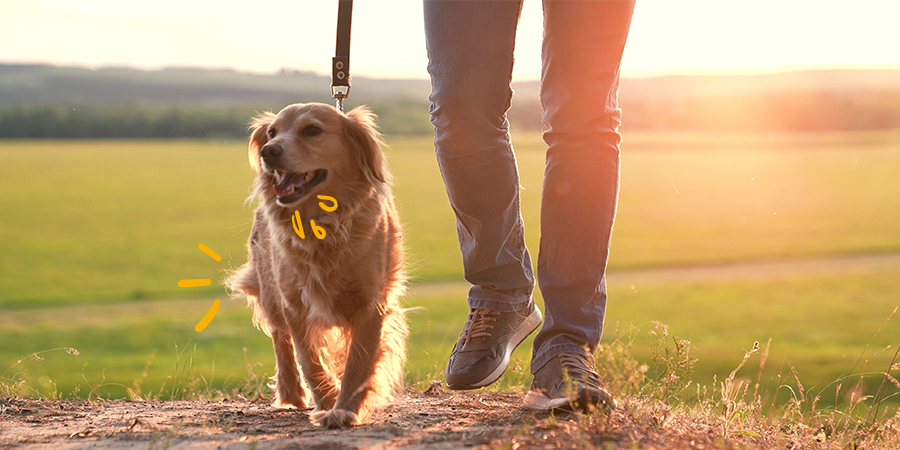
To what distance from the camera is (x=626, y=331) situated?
3.20 metres

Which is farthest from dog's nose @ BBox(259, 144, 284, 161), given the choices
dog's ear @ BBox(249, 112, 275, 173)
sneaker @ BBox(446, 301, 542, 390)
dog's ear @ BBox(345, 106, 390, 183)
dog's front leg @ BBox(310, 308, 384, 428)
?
sneaker @ BBox(446, 301, 542, 390)

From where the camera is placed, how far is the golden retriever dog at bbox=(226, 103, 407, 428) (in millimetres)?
2678

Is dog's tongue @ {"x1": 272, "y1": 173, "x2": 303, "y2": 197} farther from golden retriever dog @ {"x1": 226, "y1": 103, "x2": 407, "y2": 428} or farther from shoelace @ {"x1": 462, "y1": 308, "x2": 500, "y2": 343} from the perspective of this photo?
shoelace @ {"x1": 462, "y1": 308, "x2": 500, "y2": 343}

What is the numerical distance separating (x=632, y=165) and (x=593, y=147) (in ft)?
194

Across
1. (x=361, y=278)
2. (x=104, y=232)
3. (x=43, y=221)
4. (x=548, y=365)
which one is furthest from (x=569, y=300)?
(x=43, y=221)

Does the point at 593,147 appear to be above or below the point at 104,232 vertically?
above

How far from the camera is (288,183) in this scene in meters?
2.81

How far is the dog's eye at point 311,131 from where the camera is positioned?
2820 mm

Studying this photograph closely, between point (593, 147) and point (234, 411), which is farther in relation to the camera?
point (234, 411)

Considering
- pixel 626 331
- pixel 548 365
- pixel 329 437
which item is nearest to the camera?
pixel 329 437

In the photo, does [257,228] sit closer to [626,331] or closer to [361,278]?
[361,278]

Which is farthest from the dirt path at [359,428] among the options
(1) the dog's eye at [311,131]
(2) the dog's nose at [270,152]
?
(1) the dog's eye at [311,131]

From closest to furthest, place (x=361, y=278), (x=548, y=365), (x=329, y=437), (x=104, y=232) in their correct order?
(x=329, y=437) → (x=548, y=365) → (x=361, y=278) → (x=104, y=232)

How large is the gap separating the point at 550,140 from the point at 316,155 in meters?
0.93
